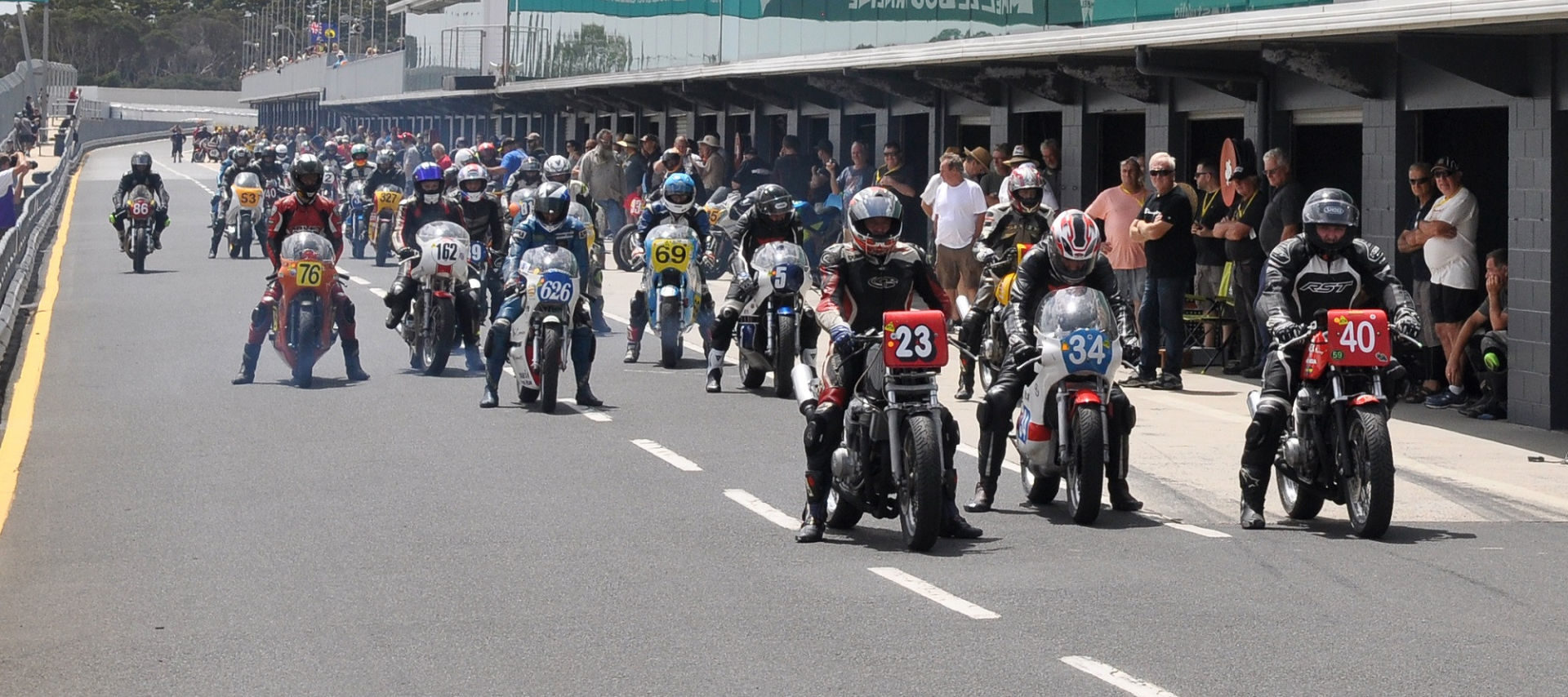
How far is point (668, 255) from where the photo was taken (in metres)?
17.4

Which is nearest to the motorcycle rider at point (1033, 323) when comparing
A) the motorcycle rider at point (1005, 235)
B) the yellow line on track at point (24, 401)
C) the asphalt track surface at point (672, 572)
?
the asphalt track surface at point (672, 572)

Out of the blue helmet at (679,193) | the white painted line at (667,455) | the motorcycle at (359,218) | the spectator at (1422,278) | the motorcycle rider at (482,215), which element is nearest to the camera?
the white painted line at (667,455)

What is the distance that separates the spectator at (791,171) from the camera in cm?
2841

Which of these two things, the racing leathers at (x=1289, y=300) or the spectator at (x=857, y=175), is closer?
the racing leathers at (x=1289, y=300)

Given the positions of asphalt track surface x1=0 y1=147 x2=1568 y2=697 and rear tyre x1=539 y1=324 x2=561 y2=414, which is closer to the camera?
asphalt track surface x1=0 y1=147 x2=1568 y2=697

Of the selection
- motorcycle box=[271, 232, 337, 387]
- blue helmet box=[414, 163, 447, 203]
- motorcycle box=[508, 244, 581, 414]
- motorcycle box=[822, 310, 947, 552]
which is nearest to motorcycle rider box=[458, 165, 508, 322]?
blue helmet box=[414, 163, 447, 203]

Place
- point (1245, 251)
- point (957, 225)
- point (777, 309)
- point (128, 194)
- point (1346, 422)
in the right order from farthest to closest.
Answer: point (128, 194)
point (957, 225)
point (1245, 251)
point (777, 309)
point (1346, 422)

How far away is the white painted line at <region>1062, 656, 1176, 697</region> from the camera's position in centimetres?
695

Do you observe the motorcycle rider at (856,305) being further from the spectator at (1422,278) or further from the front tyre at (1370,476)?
the spectator at (1422,278)

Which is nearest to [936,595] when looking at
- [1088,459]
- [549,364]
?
[1088,459]

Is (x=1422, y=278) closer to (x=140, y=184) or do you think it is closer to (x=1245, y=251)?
(x=1245, y=251)

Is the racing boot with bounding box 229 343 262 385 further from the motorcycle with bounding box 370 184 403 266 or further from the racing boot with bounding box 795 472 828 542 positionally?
the motorcycle with bounding box 370 184 403 266

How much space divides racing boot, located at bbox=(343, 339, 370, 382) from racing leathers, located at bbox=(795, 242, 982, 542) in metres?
7.19

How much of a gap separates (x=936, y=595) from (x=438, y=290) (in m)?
9.32
